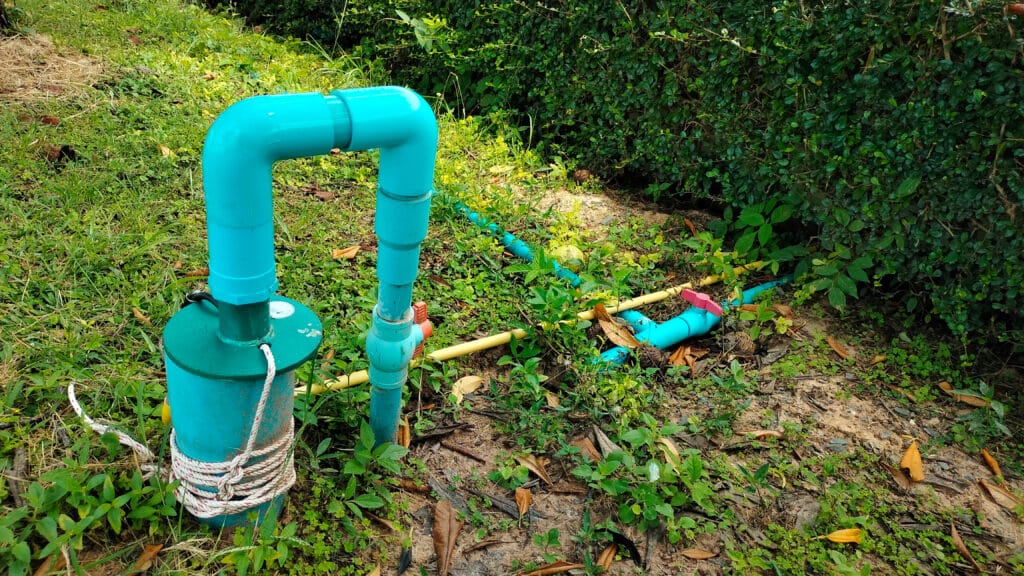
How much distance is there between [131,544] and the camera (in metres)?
1.81

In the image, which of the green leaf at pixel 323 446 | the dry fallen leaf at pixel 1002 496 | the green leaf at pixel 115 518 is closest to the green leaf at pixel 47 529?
the green leaf at pixel 115 518

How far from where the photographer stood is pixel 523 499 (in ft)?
7.19

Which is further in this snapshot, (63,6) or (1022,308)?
(63,6)

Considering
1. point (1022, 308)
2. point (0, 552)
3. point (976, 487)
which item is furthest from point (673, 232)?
point (0, 552)

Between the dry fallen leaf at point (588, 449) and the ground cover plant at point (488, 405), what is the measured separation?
0.01 m

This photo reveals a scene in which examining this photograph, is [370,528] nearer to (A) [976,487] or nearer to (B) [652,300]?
(B) [652,300]

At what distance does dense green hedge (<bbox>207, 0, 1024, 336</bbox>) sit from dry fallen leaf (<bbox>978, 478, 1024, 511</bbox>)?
830 mm

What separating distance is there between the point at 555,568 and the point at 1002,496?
1.62m

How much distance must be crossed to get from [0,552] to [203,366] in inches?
27.6

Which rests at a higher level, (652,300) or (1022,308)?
(1022,308)

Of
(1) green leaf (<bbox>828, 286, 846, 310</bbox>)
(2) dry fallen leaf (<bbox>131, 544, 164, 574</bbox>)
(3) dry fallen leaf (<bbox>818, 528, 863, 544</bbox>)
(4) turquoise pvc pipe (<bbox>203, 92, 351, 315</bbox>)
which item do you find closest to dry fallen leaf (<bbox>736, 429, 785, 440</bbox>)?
(3) dry fallen leaf (<bbox>818, 528, 863, 544</bbox>)

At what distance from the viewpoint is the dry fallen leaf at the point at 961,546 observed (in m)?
2.14

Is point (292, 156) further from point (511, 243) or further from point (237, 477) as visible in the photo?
point (511, 243)

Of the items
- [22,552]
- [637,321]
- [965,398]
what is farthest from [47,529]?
[965,398]
